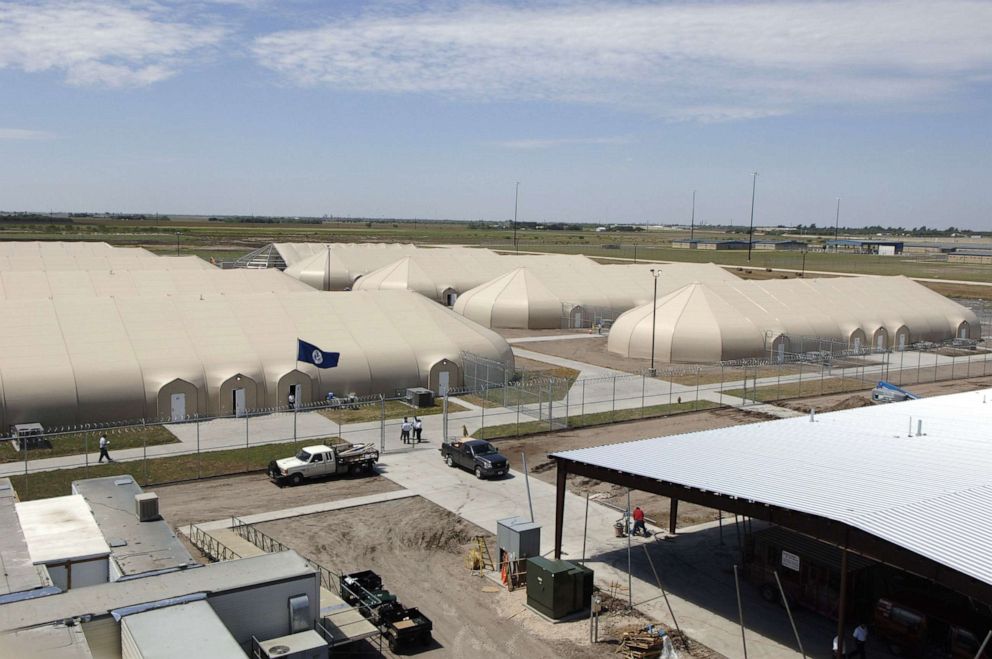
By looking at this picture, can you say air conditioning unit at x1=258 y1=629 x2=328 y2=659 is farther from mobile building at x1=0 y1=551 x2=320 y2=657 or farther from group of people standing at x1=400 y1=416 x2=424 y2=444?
group of people standing at x1=400 y1=416 x2=424 y2=444

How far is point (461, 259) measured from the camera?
101 metres

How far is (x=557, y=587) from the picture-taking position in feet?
71.3

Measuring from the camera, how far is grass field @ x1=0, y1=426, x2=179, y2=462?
3509 cm

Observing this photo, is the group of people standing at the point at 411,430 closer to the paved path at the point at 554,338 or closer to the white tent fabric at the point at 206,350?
the white tent fabric at the point at 206,350

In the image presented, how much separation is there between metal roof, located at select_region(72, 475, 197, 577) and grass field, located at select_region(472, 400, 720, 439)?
17.8 meters

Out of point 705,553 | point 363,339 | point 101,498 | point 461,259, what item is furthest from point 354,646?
point 461,259

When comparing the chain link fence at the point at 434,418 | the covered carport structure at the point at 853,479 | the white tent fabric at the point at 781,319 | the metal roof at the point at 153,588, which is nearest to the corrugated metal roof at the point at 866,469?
the covered carport structure at the point at 853,479

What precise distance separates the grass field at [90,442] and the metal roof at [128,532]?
10.2 m

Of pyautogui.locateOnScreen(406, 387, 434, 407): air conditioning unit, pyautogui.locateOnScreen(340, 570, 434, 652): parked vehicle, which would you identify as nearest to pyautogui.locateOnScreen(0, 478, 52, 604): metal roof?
pyautogui.locateOnScreen(340, 570, 434, 652): parked vehicle

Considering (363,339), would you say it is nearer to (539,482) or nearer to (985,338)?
(539,482)

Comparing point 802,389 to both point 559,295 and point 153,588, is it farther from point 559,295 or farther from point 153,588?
point 153,588

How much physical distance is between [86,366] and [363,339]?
13.8m

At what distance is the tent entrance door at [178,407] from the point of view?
4047 centimetres

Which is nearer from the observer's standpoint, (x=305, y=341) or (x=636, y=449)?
(x=636, y=449)
